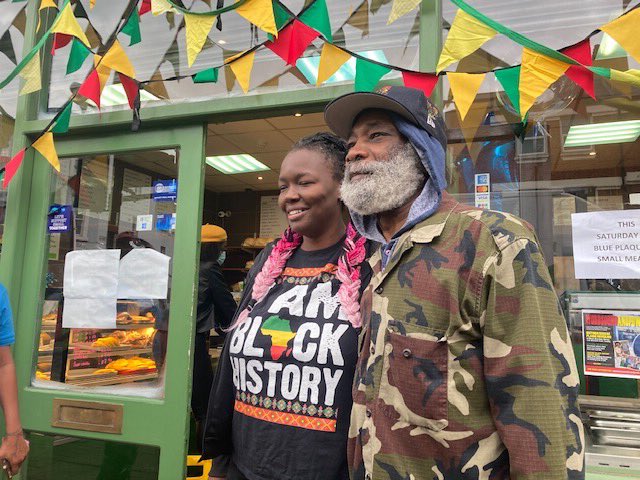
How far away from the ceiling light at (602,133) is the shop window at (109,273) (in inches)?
72.6

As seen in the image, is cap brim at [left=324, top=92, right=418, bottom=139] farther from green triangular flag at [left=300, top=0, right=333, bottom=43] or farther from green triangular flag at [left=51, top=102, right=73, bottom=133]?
green triangular flag at [left=51, top=102, right=73, bottom=133]

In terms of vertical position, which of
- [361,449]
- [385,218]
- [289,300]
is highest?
Result: [385,218]

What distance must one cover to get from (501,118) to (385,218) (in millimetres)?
1048

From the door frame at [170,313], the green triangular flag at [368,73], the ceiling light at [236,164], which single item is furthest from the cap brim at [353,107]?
the ceiling light at [236,164]

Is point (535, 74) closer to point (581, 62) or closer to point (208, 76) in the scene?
point (581, 62)

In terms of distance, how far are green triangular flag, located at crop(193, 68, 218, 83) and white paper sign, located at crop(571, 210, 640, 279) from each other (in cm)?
166

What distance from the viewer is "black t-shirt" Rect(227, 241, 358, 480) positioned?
4.83 feet

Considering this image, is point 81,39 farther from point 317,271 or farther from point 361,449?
point 361,449

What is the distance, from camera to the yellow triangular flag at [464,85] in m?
1.88

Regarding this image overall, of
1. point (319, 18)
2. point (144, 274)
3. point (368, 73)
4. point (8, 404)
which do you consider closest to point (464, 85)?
Answer: point (368, 73)

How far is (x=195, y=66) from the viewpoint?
102 inches

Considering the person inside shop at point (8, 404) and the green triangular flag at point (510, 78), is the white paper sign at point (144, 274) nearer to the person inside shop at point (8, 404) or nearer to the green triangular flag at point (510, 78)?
the person inside shop at point (8, 404)

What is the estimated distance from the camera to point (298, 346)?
1.53 meters

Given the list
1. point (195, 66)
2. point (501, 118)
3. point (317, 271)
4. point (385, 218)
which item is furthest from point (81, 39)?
point (501, 118)
